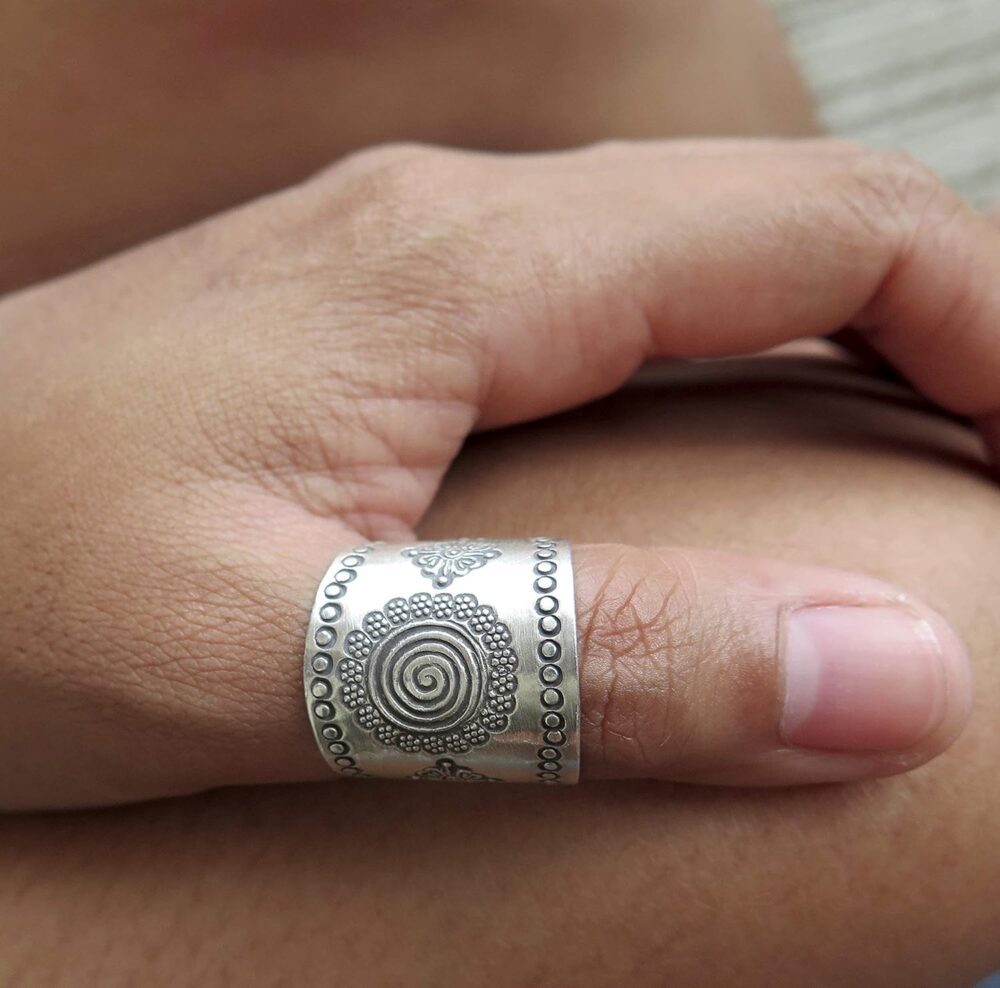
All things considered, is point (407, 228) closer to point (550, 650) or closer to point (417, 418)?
point (417, 418)

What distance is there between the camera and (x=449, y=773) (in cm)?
73

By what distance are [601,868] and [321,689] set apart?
276mm

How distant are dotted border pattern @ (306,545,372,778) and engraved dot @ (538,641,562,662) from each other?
0.15m

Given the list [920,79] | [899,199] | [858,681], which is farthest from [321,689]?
[920,79]

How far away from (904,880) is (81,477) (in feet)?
2.47

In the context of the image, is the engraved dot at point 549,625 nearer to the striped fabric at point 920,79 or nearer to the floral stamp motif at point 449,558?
the floral stamp motif at point 449,558

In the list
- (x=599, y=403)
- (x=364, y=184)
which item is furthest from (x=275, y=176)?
(x=599, y=403)

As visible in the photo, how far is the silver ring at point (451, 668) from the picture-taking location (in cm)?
70

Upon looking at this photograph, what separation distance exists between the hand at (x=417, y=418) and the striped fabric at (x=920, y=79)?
4.20 feet

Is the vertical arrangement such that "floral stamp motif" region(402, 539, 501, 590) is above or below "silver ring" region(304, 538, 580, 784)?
above

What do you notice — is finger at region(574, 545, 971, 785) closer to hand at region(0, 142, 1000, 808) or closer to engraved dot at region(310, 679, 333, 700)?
hand at region(0, 142, 1000, 808)

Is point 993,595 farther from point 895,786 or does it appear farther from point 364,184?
point 364,184

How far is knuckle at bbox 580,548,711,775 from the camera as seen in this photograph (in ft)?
2.30

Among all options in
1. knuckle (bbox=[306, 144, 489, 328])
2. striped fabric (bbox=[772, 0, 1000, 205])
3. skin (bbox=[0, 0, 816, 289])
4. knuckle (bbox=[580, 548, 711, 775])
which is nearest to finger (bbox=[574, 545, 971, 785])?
knuckle (bbox=[580, 548, 711, 775])
